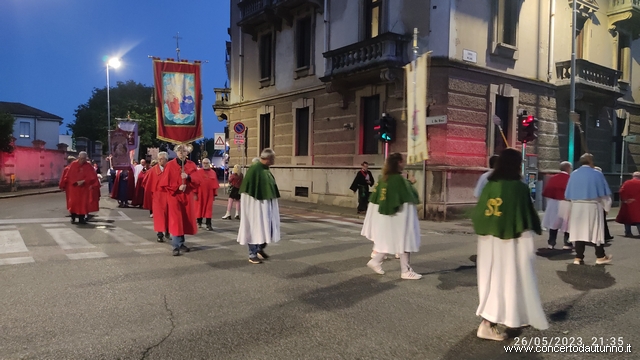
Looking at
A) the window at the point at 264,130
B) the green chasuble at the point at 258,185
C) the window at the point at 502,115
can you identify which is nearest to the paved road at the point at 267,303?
the green chasuble at the point at 258,185

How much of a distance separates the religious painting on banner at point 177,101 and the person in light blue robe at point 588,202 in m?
8.69

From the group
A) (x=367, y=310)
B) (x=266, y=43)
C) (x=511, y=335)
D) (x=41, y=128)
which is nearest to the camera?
(x=511, y=335)

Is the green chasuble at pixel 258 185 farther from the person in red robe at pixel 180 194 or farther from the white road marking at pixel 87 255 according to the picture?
the white road marking at pixel 87 255

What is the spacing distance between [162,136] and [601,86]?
57.6ft

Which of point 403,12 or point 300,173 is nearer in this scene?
point 403,12

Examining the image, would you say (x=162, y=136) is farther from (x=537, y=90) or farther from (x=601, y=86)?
(x=601, y=86)

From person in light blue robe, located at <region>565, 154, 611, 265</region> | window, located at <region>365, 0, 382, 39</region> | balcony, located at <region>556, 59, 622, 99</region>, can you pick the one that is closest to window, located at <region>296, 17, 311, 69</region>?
window, located at <region>365, 0, 382, 39</region>

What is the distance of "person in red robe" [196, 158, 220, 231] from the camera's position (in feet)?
39.7

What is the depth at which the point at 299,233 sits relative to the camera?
38.5ft

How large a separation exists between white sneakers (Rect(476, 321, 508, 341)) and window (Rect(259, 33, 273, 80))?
70.7ft

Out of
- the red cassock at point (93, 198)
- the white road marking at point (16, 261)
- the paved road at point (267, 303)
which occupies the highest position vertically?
the red cassock at point (93, 198)

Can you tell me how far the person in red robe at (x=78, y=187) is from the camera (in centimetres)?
1276

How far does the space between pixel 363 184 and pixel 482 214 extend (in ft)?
39.7

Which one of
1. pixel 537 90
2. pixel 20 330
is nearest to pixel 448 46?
pixel 537 90
